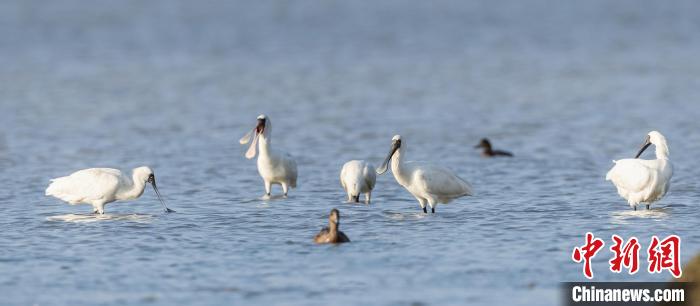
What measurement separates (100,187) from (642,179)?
238 inches

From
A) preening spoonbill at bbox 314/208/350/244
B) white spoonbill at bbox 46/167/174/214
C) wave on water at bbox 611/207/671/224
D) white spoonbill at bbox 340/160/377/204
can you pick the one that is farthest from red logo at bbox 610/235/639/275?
white spoonbill at bbox 46/167/174/214

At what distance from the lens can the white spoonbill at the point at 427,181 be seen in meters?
16.4

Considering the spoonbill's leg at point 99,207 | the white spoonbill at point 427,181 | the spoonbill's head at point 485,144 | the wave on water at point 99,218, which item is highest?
the spoonbill's head at point 485,144

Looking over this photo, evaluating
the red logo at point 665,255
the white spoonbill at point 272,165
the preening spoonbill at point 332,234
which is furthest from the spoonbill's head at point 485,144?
the red logo at point 665,255

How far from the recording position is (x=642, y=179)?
51.8 feet

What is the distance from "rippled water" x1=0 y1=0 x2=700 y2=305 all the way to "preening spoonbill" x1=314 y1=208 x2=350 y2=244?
0.15 meters

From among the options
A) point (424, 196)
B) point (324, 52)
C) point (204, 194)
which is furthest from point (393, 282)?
point (324, 52)

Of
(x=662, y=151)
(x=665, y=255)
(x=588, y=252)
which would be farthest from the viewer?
Result: (x=662, y=151)

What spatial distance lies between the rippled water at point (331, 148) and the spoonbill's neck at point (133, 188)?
10.1 inches

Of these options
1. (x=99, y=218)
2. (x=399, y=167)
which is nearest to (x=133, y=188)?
Result: (x=99, y=218)

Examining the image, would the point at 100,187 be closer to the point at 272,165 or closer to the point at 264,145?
the point at 272,165

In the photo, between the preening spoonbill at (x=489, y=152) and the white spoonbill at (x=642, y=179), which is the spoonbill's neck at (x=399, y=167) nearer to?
the white spoonbill at (x=642, y=179)

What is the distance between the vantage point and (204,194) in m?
18.6

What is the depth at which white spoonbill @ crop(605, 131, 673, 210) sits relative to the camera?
51.9 feet
